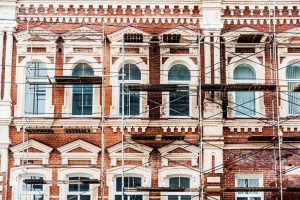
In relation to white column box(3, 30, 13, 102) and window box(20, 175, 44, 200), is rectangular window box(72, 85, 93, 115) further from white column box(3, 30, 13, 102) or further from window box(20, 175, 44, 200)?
window box(20, 175, 44, 200)

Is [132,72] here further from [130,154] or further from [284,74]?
→ [284,74]

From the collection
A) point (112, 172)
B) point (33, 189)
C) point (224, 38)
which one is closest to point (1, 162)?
point (33, 189)

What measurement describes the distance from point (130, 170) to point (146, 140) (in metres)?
1.10

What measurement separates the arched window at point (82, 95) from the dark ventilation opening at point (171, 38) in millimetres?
2723

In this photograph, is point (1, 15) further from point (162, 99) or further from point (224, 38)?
point (224, 38)

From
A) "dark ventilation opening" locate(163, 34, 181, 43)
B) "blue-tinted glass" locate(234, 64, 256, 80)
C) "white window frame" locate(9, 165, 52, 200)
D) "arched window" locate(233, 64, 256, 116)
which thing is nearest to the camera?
"white window frame" locate(9, 165, 52, 200)

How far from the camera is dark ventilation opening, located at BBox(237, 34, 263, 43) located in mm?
21734

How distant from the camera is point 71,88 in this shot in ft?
73.6

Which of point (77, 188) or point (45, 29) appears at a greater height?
point (45, 29)

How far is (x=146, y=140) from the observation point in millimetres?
21578

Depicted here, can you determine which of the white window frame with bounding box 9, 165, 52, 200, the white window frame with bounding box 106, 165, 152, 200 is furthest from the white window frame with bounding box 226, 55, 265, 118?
the white window frame with bounding box 9, 165, 52, 200

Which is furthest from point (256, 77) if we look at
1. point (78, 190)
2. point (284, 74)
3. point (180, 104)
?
point (78, 190)

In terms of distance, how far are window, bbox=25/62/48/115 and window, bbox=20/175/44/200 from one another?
228cm

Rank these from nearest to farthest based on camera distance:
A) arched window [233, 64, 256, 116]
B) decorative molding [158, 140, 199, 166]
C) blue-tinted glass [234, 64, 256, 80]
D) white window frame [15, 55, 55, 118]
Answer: decorative molding [158, 140, 199, 166], white window frame [15, 55, 55, 118], arched window [233, 64, 256, 116], blue-tinted glass [234, 64, 256, 80]
